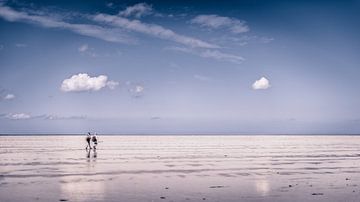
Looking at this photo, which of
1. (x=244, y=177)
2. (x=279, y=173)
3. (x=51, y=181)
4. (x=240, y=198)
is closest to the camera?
(x=240, y=198)

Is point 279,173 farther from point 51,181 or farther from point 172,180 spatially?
point 51,181

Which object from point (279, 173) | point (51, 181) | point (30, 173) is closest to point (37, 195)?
point (51, 181)

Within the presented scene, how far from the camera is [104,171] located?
2939cm

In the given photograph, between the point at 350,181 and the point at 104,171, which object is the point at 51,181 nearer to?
the point at 104,171

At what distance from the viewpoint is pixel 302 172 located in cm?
2902

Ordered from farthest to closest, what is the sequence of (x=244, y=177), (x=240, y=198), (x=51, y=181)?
1. (x=244, y=177)
2. (x=51, y=181)
3. (x=240, y=198)

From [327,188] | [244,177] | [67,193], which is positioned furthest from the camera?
[244,177]

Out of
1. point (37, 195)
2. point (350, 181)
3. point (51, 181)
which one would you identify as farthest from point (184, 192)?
point (350, 181)

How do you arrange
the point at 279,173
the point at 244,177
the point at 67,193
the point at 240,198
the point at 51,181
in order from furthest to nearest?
the point at 279,173, the point at 244,177, the point at 51,181, the point at 67,193, the point at 240,198

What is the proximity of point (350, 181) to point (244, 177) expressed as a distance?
6.03 m

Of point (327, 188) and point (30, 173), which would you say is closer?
point (327, 188)

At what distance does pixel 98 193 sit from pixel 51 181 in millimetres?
6031

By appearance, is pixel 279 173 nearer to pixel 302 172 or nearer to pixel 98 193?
pixel 302 172

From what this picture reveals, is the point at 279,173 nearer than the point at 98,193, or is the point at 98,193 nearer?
the point at 98,193
